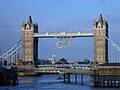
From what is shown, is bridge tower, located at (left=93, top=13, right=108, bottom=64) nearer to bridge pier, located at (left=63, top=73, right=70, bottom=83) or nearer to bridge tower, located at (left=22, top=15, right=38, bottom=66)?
bridge tower, located at (left=22, top=15, right=38, bottom=66)

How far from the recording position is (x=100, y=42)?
165 metres

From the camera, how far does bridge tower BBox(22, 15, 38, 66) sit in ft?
561

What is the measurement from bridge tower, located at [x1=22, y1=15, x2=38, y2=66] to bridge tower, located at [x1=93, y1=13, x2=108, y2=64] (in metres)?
21.4

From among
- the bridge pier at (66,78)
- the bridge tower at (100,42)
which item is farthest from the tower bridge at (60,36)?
the bridge pier at (66,78)

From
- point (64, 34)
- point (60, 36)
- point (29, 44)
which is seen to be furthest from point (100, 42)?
point (29, 44)

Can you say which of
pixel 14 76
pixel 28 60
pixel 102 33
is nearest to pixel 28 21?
pixel 28 60

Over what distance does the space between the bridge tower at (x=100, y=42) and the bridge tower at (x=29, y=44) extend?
70.3 ft

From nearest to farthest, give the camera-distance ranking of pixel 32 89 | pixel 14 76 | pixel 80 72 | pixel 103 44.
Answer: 1. pixel 32 89
2. pixel 14 76
3. pixel 80 72
4. pixel 103 44

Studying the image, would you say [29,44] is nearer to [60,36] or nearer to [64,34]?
[60,36]

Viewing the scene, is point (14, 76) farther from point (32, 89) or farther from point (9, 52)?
point (9, 52)

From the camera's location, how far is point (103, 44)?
16525 cm

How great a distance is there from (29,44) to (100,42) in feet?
82.0

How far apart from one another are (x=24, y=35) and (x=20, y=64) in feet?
A: 70.4

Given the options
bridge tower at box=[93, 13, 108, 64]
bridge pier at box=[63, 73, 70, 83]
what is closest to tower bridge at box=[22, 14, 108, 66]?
bridge tower at box=[93, 13, 108, 64]
